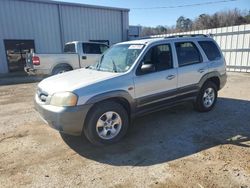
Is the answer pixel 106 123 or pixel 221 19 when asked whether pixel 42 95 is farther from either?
pixel 221 19

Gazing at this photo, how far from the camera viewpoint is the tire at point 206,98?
5418 millimetres

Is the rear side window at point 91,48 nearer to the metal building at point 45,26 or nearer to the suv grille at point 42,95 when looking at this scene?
the metal building at point 45,26

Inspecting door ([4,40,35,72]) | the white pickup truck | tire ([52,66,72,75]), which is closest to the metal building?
door ([4,40,35,72])

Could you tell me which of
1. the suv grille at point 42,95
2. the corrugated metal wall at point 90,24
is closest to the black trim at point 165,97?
the suv grille at point 42,95

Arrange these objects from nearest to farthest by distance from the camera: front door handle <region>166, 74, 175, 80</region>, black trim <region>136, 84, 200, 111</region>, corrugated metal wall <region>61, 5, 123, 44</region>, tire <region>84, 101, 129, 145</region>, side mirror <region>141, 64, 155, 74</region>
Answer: tire <region>84, 101, 129, 145</region> → side mirror <region>141, 64, 155, 74</region> → black trim <region>136, 84, 200, 111</region> → front door handle <region>166, 74, 175, 80</region> → corrugated metal wall <region>61, 5, 123, 44</region>

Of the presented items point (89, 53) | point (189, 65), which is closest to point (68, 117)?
point (189, 65)

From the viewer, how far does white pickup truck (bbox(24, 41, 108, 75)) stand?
1002 centimetres

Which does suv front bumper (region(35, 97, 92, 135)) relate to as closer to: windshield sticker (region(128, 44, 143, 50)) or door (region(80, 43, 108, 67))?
windshield sticker (region(128, 44, 143, 50))

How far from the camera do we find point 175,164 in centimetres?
336

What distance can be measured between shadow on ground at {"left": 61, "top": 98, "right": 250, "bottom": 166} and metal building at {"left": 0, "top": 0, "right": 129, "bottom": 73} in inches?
513

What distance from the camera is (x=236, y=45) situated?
11773 millimetres

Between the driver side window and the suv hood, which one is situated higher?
the driver side window

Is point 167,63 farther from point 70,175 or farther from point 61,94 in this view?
point 70,175

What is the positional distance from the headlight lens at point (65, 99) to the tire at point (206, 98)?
3191 mm
